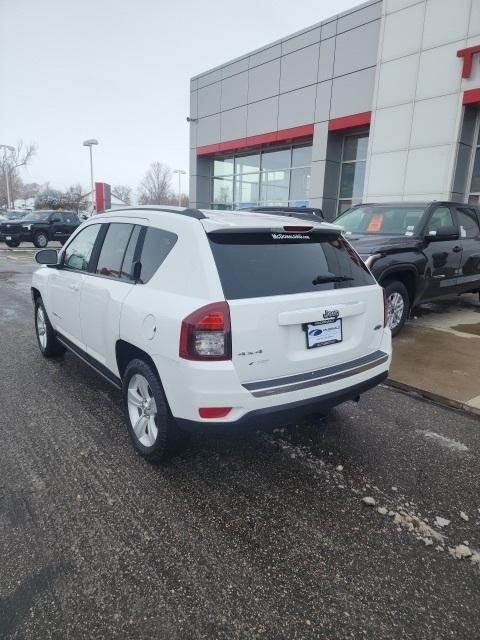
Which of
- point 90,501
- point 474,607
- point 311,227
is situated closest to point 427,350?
point 311,227

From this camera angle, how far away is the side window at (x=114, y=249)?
11.4 feet

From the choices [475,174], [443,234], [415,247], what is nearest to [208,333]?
[415,247]

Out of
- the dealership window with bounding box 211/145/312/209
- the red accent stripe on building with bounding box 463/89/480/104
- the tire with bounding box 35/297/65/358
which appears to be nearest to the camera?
the tire with bounding box 35/297/65/358

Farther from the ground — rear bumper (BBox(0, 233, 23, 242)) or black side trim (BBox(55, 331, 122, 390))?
black side trim (BBox(55, 331, 122, 390))

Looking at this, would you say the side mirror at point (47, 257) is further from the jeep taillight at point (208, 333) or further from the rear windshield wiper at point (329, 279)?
the rear windshield wiper at point (329, 279)

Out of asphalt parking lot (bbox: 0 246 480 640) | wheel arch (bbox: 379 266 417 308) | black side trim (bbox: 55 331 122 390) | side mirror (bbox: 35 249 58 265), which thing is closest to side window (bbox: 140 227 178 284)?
black side trim (bbox: 55 331 122 390)

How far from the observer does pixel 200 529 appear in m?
2.45

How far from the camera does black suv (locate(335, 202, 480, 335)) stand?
596 cm

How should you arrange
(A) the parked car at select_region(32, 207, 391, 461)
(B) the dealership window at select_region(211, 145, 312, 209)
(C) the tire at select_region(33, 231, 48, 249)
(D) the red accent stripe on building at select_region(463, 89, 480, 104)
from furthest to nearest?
(C) the tire at select_region(33, 231, 48, 249), (B) the dealership window at select_region(211, 145, 312, 209), (D) the red accent stripe on building at select_region(463, 89, 480, 104), (A) the parked car at select_region(32, 207, 391, 461)

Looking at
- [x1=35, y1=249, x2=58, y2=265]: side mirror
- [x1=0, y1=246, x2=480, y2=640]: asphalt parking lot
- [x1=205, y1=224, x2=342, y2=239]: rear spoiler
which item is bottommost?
[x1=0, y1=246, x2=480, y2=640]: asphalt parking lot

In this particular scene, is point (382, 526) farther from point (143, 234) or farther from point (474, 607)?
point (143, 234)

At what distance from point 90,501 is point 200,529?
731mm

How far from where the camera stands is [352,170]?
1648 centimetres

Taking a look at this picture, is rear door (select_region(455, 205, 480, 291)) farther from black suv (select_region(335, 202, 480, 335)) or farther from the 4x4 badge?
the 4x4 badge
